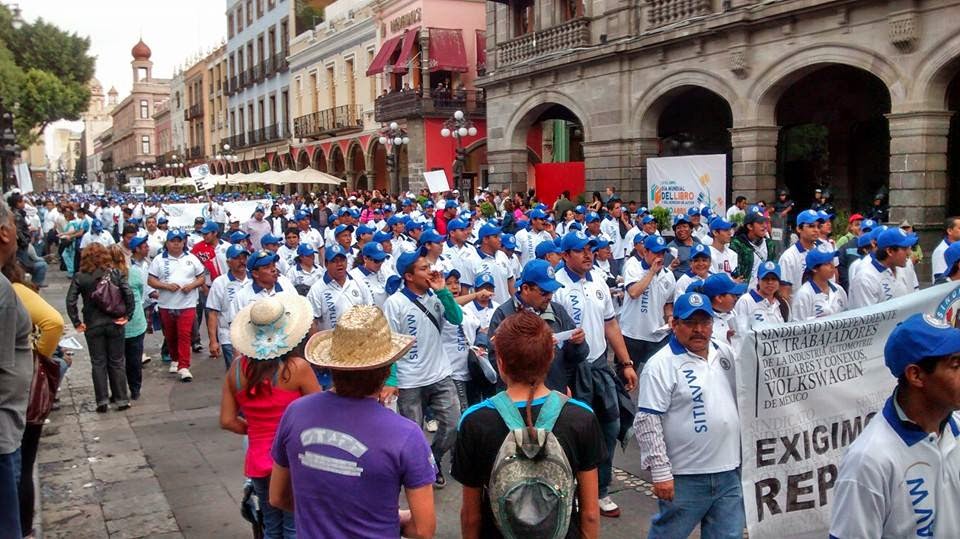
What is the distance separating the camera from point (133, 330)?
874cm

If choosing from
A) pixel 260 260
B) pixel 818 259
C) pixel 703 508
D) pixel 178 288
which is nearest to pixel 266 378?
pixel 703 508

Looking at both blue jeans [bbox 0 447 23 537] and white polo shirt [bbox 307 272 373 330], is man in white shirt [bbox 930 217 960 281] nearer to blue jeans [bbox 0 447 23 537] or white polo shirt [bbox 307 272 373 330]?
white polo shirt [bbox 307 272 373 330]

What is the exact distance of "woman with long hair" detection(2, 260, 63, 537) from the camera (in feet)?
15.3

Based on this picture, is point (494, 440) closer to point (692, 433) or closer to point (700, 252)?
point (692, 433)

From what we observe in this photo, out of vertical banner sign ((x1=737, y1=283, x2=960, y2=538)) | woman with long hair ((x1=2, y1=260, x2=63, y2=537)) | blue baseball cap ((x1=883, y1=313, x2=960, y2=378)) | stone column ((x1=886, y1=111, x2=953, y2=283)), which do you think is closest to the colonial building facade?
stone column ((x1=886, y1=111, x2=953, y2=283))

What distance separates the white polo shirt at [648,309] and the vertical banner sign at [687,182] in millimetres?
9435

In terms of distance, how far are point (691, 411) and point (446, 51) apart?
98.8 feet

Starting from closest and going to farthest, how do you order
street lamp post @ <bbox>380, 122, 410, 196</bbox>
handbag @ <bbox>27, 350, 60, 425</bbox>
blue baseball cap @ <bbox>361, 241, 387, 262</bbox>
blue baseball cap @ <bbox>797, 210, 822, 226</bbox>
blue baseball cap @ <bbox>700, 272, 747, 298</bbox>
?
1. handbag @ <bbox>27, 350, 60, 425</bbox>
2. blue baseball cap @ <bbox>700, 272, 747, 298</bbox>
3. blue baseball cap @ <bbox>361, 241, 387, 262</bbox>
4. blue baseball cap @ <bbox>797, 210, 822, 226</bbox>
5. street lamp post @ <bbox>380, 122, 410, 196</bbox>

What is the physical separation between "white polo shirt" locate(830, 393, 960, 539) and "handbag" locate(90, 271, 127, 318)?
7.24m

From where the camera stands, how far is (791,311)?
6773mm

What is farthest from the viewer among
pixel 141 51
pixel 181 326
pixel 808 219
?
pixel 141 51

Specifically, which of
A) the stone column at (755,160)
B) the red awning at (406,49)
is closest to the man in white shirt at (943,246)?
the stone column at (755,160)

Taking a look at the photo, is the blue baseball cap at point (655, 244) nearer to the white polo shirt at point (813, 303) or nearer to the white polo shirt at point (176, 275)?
the white polo shirt at point (813, 303)

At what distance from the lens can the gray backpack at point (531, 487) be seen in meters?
2.73
